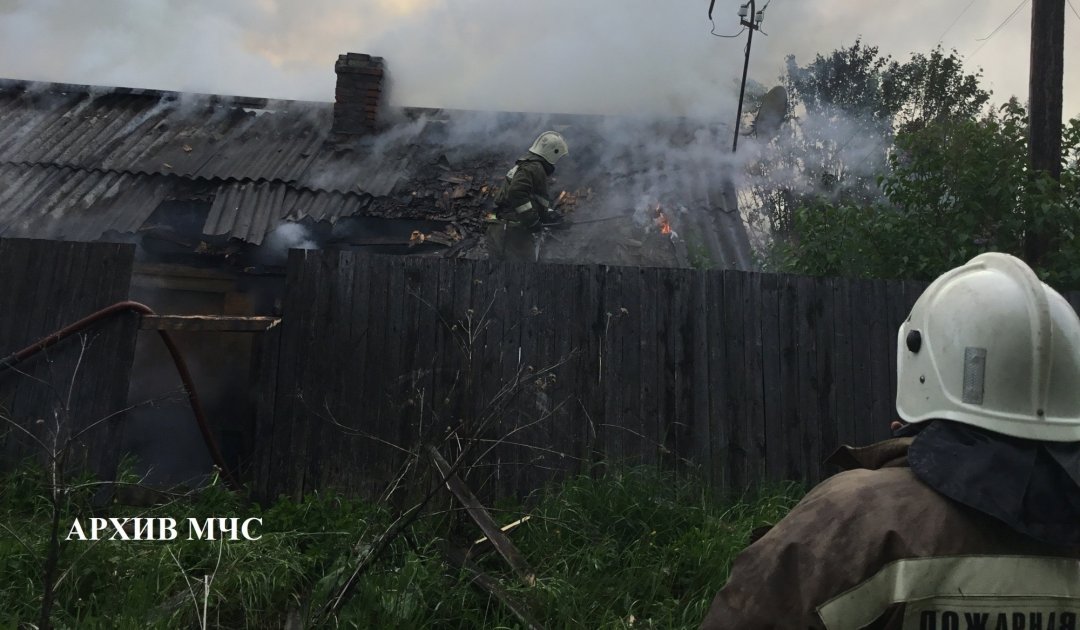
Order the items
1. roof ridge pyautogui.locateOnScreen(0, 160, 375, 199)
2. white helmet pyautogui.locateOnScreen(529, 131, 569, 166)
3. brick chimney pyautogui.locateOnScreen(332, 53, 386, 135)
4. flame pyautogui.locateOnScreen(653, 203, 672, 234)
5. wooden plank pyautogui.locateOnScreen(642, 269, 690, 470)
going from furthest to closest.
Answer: brick chimney pyautogui.locateOnScreen(332, 53, 386, 135)
flame pyautogui.locateOnScreen(653, 203, 672, 234)
roof ridge pyautogui.locateOnScreen(0, 160, 375, 199)
white helmet pyautogui.locateOnScreen(529, 131, 569, 166)
wooden plank pyautogui.locateOnScreen(642, 269, 690, 470)

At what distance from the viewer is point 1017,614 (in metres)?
1.34

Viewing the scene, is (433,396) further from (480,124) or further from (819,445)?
(480,124)

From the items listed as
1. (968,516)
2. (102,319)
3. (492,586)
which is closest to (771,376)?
(492,586)

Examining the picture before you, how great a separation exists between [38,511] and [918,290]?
18.9 feet

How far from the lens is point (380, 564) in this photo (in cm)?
349

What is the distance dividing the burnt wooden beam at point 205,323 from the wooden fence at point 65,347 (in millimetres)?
155

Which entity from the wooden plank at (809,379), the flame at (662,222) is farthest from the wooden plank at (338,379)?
the flame at (662,222)

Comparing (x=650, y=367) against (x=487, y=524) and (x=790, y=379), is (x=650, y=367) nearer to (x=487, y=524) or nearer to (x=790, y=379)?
(x=790, y=379)

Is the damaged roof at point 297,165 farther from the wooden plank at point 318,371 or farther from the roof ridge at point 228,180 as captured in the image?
→ the wooden plank at point 318,371

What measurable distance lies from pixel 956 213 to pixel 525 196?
3.85 m

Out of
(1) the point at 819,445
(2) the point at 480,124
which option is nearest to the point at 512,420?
(1) the point at 819,445

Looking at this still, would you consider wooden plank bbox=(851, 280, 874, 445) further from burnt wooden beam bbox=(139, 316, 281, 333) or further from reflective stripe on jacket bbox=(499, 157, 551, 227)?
burnt wooden beam bbox=(139, 316, 281, 333)

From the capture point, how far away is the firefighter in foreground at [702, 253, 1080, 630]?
131 centimetres

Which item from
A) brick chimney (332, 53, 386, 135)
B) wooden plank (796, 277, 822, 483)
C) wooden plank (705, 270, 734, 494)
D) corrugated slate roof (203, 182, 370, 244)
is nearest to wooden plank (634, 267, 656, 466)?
wooden plank (705, 270, 734, 494)
